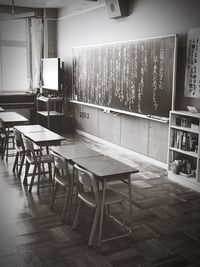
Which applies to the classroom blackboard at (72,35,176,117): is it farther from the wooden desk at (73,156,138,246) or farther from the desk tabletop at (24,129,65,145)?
the wooden desk at (73,156,138,246)

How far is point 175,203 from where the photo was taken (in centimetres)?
421

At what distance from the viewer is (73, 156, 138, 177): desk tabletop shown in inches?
126

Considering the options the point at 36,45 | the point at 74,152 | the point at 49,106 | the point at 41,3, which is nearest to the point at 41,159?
the point at 74,152

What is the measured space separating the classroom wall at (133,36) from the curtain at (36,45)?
1.96 ft

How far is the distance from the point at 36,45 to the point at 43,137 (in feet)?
17.3

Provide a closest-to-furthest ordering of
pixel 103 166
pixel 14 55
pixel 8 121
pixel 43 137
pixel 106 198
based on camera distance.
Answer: pixel 106 198 < pixel 103 166 < pixel 43 137 < pixel 8 121 < pixel 14 55

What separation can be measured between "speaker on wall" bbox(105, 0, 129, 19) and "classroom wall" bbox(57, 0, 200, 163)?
110mm

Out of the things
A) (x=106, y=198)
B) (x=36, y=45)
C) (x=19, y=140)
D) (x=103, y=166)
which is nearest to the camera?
(x=106, y=198)

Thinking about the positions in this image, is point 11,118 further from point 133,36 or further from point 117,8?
point 117,8

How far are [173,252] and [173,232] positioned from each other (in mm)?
399

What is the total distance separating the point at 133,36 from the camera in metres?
6.14

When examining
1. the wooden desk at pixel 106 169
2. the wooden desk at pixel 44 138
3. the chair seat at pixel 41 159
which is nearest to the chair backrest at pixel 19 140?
the wooden desk at pixel 44 138

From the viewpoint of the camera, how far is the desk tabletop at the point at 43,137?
4620 mm

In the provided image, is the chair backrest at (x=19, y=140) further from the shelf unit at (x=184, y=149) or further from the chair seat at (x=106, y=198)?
the shelf unit at (x=184, y=149)
